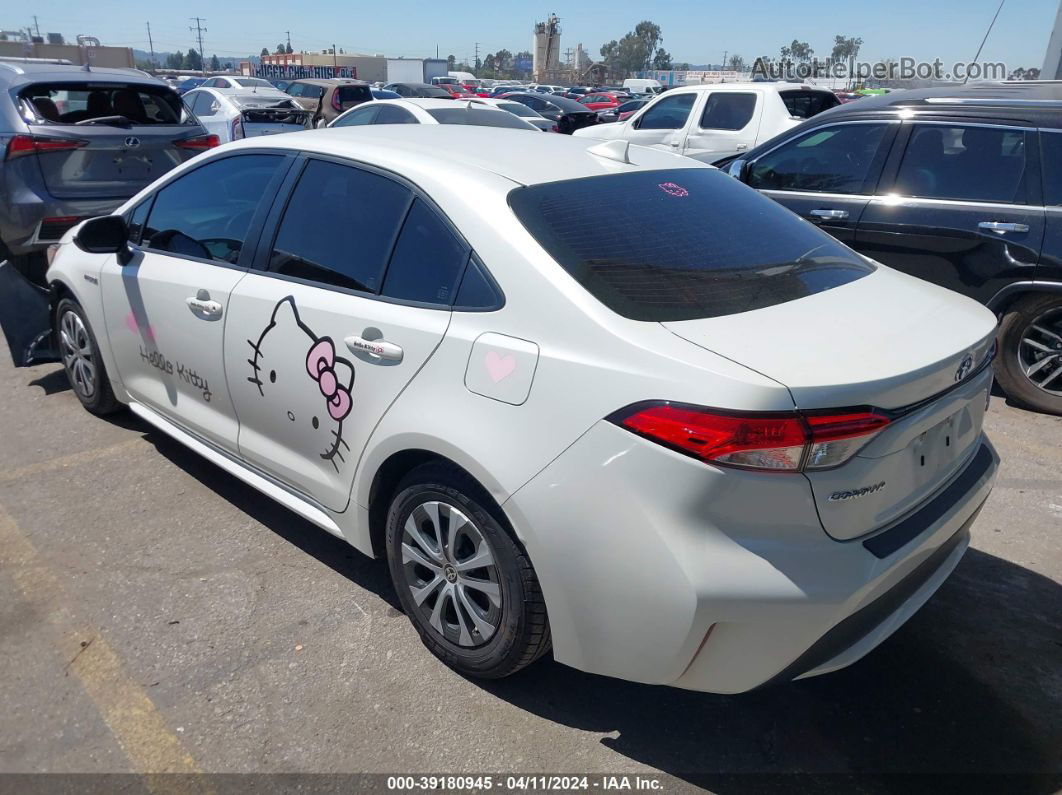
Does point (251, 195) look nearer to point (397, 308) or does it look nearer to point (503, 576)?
point (397, 308)

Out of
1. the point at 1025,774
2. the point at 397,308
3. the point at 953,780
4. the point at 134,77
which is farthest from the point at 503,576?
the point at 134,77

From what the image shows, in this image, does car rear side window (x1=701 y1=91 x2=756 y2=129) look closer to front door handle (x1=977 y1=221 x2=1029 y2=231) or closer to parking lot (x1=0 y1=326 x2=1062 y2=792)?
front door handle (x1=977 y1=221 x2=1029 y2=231)

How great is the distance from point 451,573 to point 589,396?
86cm

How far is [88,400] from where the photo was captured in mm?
4828

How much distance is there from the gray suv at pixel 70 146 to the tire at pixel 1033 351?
6.16 m

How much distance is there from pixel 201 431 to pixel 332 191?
4.33 ft

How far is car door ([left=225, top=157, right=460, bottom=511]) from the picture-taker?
2.75m

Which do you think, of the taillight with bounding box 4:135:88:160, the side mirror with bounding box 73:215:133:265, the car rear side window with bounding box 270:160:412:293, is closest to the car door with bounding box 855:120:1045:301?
the car rear side window with bounding box 270:160:412:293

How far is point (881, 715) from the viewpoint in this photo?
8.87 ft

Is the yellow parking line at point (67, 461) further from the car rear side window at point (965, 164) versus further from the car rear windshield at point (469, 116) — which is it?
the car rear windshield at point (469, 116)

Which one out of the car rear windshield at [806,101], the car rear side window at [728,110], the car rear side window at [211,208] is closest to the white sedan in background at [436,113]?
the car rear side window at [728,110]

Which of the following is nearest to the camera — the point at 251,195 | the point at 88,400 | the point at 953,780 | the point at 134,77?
the point at 953,780

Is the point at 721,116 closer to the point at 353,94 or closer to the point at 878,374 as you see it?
the point at 353,94

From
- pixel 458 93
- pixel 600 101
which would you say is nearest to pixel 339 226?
pixel 600 101
